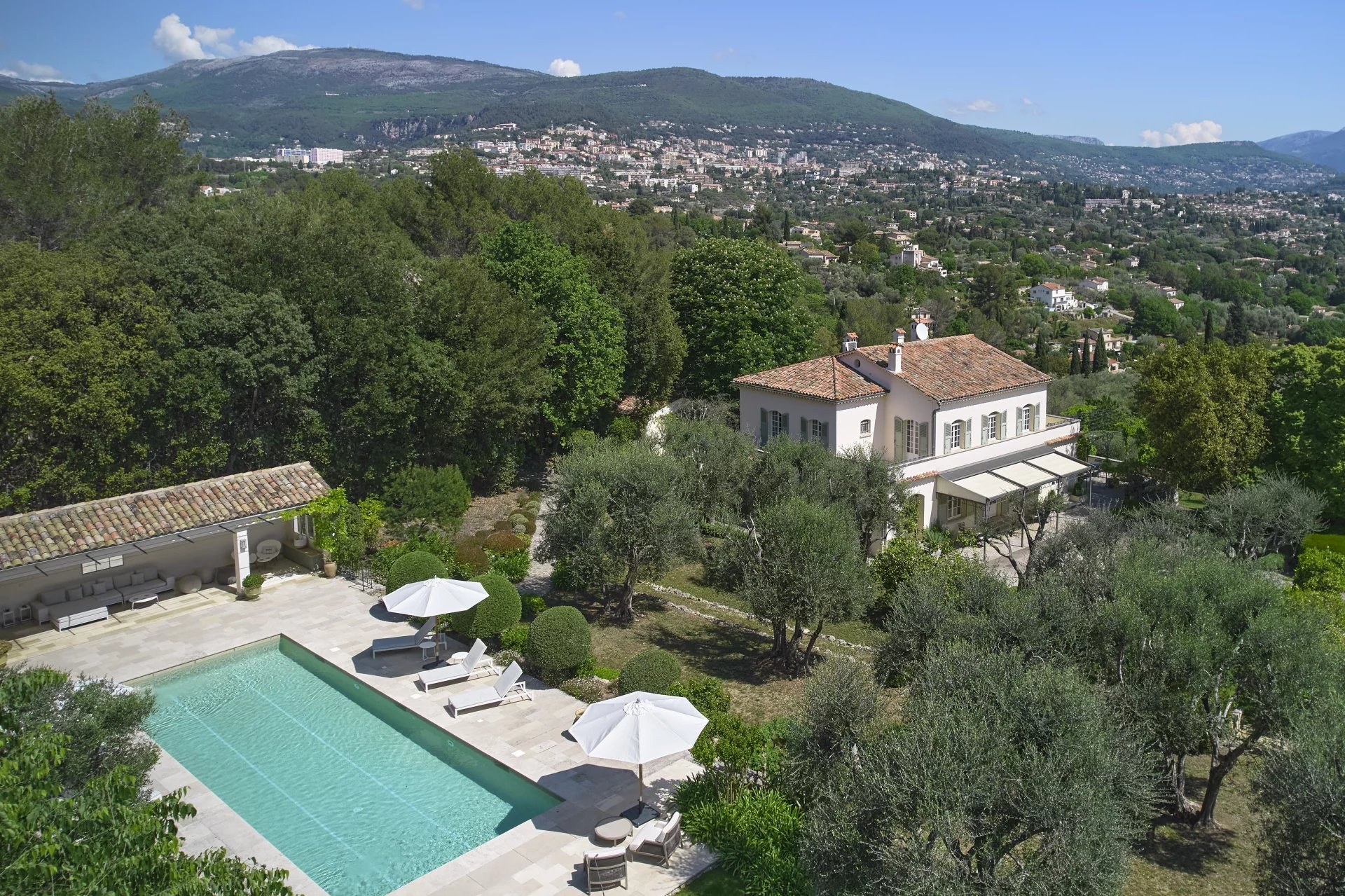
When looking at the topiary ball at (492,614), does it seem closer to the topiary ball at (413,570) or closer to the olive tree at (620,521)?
the topiary ball at (413,570)

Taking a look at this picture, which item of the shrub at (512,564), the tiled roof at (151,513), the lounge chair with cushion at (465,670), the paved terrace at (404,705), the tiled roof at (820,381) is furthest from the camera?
the tiled roof at (820,381)

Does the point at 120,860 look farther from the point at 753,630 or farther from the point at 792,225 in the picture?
the point at 792,225

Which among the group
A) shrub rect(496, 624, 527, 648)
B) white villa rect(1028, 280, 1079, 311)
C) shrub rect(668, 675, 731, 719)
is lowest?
white villa rect(1028, 280, 1079, 311)

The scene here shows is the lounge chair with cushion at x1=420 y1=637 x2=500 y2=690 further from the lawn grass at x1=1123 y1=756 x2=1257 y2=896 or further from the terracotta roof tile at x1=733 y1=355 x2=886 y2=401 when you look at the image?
the terracotta roof tile at x1=733 y1=355 x2=886 y2=401

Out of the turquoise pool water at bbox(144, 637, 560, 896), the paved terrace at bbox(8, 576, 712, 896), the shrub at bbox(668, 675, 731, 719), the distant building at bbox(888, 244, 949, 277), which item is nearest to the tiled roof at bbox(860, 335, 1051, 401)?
the shrub at bbox(668, 675, 731, 719)

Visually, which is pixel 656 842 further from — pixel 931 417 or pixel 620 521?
pixel 931 417

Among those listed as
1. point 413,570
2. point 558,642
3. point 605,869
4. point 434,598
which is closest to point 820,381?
point 413,570

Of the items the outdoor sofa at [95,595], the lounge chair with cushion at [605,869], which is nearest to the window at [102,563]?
the outdoor sofa at [95,595]
